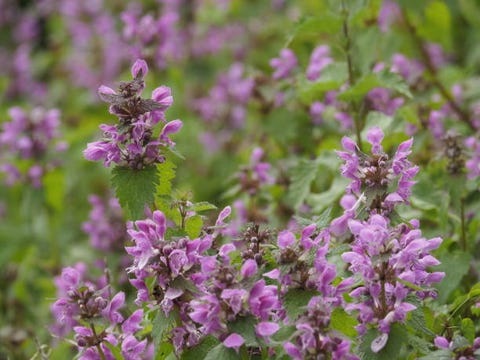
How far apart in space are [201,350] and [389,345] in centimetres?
43

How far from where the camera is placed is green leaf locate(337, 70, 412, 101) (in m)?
2.67

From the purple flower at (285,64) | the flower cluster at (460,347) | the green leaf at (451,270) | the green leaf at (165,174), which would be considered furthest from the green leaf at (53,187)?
the flower cluster at (460,347)

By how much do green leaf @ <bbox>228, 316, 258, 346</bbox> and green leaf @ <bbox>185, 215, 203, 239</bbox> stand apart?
380mm

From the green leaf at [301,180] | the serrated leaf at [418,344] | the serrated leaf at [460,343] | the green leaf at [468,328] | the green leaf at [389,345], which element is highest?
the green leaf at [389,345]

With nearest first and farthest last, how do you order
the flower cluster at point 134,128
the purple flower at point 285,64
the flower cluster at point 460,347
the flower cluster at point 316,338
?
the flower cluster at point 316,338
the flower cluster at point 460,347
the flower cluster at point 134,128
the purple flower at point 285,64

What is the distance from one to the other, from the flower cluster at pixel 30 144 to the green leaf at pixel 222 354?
2.54m

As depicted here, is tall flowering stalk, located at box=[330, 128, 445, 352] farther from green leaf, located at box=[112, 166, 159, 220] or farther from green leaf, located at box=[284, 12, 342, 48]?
green leaf, located at box=[284, 12, 342, 48]

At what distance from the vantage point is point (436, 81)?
12.0 feet

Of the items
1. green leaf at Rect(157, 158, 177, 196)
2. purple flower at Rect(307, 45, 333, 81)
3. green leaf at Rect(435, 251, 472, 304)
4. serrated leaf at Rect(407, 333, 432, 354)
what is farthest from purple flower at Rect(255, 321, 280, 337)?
purple flower at Rect(307, 45, 333, 81)

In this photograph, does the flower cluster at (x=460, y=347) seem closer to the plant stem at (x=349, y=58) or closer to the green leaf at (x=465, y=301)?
the green leaf at (x=465, y=301)

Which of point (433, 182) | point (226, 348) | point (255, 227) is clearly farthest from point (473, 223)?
point (226, 348)

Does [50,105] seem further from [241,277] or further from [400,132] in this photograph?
[241,277]

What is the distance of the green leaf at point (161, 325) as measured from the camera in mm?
1763

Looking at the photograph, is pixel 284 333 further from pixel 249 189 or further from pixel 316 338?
pixel 249 189
